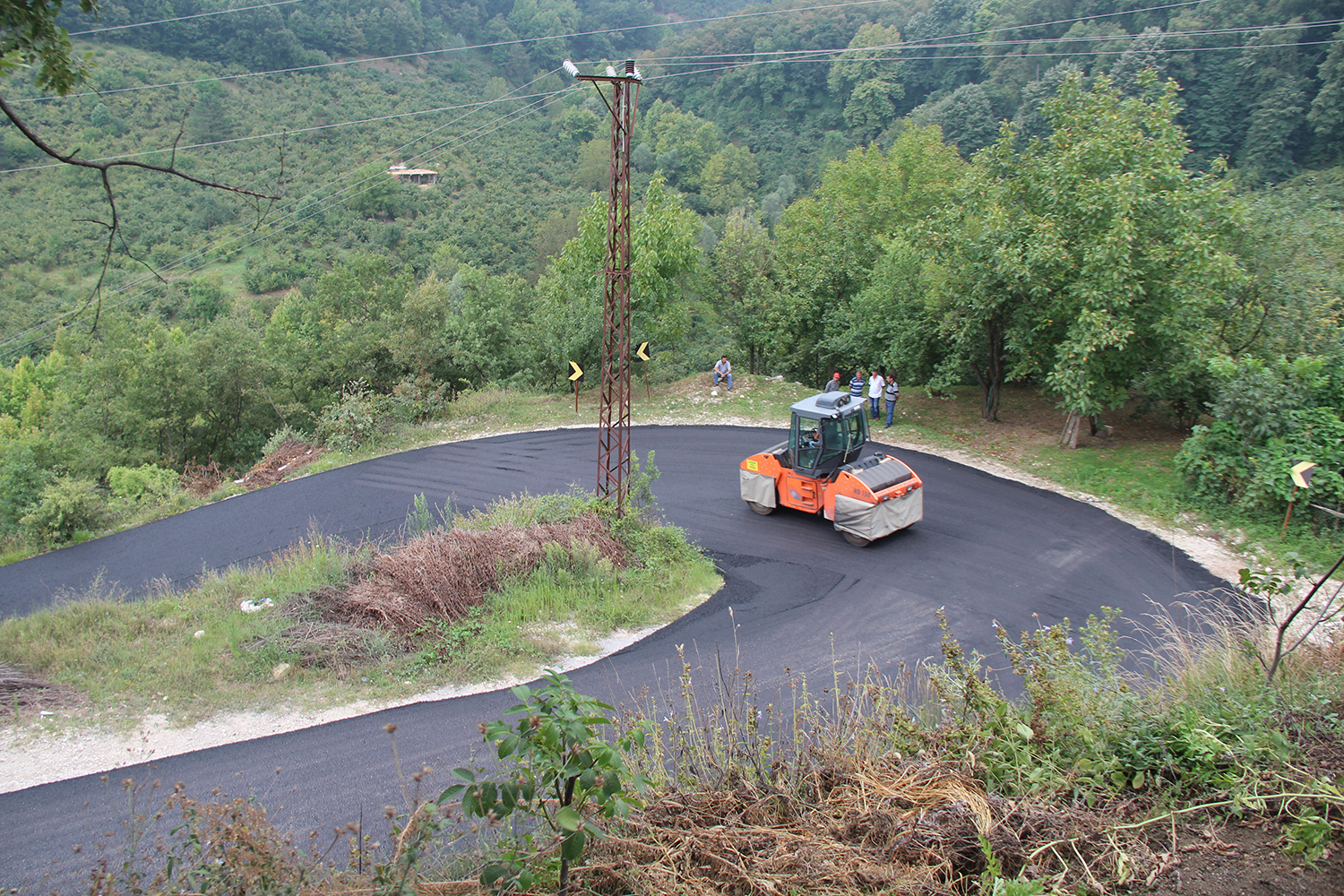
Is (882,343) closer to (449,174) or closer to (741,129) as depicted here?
(449,174)

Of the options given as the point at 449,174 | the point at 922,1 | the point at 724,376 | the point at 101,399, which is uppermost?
the point at 922,1

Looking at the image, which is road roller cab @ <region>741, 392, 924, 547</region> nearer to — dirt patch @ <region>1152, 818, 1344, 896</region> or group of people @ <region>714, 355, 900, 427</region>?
group of people @ <region>714, 355, 900, 427</region>

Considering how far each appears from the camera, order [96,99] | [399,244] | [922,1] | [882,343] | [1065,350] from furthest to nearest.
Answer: [922,1]
[399,244]
[96,99]
[882,343]
[1065,350]

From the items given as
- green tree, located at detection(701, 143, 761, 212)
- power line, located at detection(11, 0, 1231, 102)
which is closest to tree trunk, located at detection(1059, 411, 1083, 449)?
power line, located at detection(11, 0, 1231, 102)

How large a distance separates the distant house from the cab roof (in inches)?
2170

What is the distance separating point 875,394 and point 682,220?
8.06 m

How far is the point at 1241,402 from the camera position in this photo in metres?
12.9

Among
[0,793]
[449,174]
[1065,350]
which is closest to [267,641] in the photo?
[0,793]

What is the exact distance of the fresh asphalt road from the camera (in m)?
7.25

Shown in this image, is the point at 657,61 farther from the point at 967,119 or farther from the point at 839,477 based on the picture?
the point at 839,477

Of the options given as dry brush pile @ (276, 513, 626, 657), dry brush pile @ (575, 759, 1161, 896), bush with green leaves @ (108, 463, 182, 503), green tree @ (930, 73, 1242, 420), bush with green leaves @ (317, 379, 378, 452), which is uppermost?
green tree @ (930, 73, 1242, 420)

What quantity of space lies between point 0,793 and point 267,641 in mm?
2917

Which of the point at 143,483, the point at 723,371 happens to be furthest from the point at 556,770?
the point at 143,483

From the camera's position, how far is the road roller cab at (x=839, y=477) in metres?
12.5
